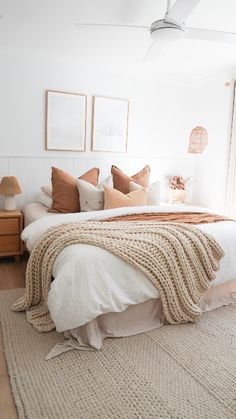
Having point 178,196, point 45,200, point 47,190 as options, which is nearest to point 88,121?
point 47,190

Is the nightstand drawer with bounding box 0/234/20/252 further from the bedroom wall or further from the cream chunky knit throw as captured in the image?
the cream chunky knit throw

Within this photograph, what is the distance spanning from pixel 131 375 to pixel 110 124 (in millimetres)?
3101

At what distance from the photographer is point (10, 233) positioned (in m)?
3.41

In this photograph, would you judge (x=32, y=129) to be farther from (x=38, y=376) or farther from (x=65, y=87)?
(x=38, y=376)

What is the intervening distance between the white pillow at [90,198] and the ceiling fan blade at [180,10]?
1628mm

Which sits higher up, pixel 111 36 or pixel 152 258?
pixel 111 36

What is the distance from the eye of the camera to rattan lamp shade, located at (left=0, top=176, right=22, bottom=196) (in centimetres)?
340

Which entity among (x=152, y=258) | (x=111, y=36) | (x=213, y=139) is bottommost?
(x=152, y=258)

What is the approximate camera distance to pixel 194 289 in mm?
2260

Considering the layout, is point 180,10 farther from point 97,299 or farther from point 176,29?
point 97,299

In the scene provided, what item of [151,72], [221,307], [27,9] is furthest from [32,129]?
[221,307]

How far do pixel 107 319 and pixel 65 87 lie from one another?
284 centimetres

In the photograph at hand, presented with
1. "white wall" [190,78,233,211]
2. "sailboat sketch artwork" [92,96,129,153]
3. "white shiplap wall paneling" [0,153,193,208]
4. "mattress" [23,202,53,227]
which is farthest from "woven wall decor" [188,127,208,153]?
"mattress" [23,202,53,227]

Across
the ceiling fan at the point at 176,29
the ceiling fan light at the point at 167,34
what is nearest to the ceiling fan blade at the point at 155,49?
the ceiling fan at the point at 176,29
